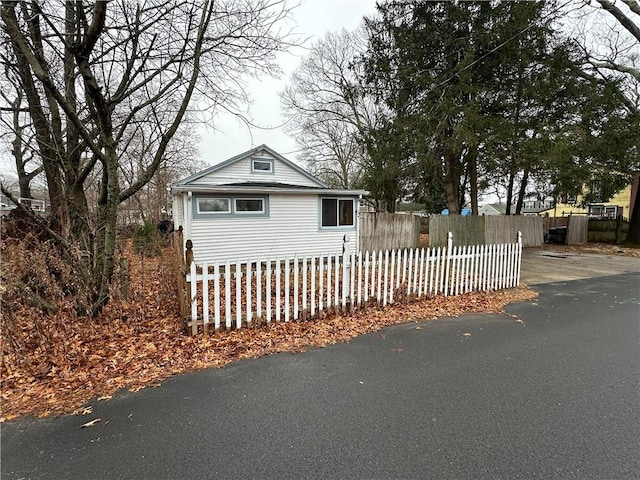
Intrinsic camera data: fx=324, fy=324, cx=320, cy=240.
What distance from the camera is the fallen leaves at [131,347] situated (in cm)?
272

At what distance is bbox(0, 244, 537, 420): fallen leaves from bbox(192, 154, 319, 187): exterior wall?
6303 mm

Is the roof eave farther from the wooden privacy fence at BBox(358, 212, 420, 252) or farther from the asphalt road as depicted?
the asphalt road

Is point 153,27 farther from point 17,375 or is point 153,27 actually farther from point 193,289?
point 17,375

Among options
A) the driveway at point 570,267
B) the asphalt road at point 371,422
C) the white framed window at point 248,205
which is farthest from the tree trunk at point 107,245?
the driveway at point 570,267

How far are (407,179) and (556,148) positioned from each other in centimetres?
584

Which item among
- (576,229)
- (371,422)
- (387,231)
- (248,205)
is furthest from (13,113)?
(576,229)

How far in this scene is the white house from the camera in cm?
959

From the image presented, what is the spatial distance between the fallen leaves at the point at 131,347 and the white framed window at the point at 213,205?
4577 mm

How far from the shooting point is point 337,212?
39.2ft

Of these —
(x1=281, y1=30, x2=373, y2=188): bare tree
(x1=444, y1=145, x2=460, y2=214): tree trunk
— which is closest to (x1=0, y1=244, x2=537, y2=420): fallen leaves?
(x1=444, y1=145, x2=460, y2=214): tree trunk

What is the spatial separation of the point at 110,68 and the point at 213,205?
4.61m

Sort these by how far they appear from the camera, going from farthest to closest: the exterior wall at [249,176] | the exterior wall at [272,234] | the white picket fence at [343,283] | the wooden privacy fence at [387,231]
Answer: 1. the wooden privacy fence at [387,231]
2. the exterior wall at [249,176]
3. the exterior wall at [272,234]
4. the white picket fence at [343,283]

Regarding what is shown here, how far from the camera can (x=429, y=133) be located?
12016mm

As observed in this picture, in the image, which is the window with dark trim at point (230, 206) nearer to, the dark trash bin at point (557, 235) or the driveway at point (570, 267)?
the driveway at point (570, 267)
